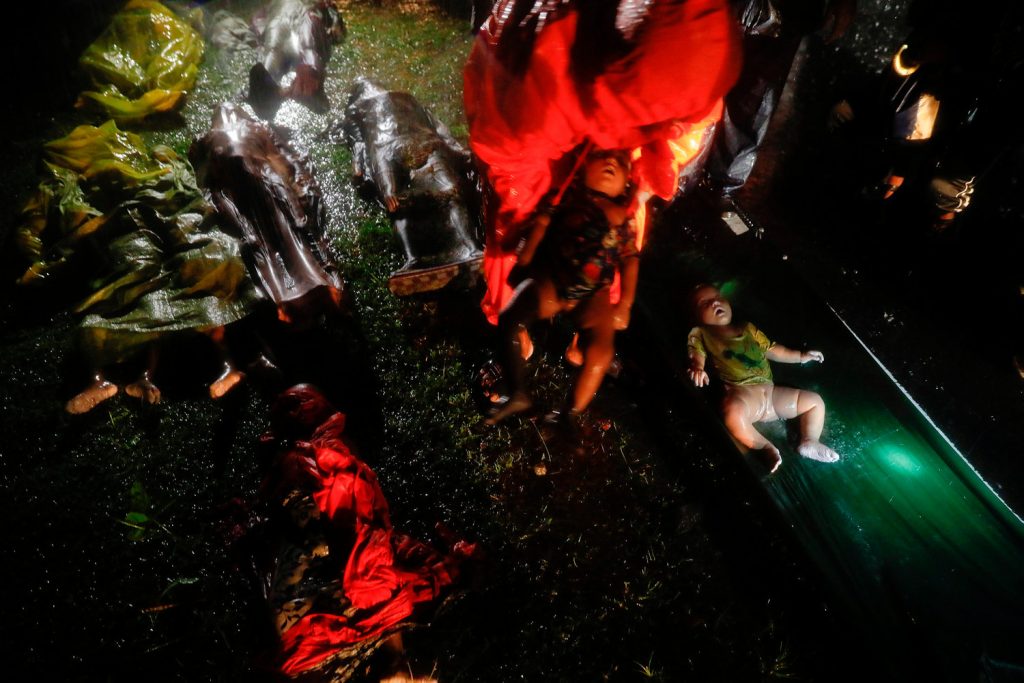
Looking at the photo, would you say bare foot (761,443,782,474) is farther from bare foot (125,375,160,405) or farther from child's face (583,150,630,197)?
bare foot (125,375,160,405)

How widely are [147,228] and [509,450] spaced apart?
3536 millimetres

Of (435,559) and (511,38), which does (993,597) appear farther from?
(511,38)

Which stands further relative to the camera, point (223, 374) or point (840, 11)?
point (840, 11)

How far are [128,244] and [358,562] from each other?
3.21 meters

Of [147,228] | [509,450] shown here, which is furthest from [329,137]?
[509,450]

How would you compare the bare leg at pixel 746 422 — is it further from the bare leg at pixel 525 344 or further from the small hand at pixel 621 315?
the bare leg at pixel 525 344

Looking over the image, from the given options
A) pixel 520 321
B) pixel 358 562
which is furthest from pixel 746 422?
pixel 358 562

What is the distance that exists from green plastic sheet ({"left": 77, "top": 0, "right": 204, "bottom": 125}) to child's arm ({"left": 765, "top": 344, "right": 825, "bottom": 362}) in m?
6.88

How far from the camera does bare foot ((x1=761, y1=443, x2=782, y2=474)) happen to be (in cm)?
336

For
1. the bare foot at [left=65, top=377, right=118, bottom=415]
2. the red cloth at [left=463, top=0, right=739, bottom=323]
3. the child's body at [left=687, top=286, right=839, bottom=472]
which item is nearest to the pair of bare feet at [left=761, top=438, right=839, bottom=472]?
the child's body at [left=687, top=286, right=839, bottom=472]

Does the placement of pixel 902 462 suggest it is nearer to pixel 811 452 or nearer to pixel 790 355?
pixel 811 452

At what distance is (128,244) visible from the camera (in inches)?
147

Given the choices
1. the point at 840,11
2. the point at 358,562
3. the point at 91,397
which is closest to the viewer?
the point at 358,562

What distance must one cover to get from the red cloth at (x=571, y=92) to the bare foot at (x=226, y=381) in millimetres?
2345
